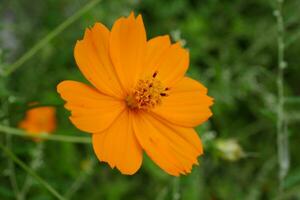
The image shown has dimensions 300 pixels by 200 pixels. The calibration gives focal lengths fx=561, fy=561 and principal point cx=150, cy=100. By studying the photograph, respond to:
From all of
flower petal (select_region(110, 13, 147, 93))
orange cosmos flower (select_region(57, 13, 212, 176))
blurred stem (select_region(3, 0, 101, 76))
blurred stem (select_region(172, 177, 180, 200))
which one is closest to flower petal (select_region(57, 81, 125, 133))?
orange cosmos flower (select_region(57, 13, 212, 176))

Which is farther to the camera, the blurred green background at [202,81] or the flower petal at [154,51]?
the blurred green background at [202,81]

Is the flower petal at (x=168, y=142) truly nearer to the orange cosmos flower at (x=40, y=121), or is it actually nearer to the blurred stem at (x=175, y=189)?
the blurred stem at (x=175, y=189)

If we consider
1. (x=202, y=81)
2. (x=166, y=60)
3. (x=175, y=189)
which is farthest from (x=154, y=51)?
(x=202, y=81)

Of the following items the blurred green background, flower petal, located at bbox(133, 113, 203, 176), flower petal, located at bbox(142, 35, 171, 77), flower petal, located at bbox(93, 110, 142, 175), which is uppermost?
the blurred green background

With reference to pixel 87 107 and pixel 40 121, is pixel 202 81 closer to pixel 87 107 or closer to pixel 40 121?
pixel 40 121

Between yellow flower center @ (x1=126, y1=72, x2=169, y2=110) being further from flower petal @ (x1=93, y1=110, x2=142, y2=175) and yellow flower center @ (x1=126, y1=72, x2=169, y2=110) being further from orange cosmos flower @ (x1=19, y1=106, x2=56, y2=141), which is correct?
orange cosmos flower @ (x1=19, y1=106, x2=56, y2=141)

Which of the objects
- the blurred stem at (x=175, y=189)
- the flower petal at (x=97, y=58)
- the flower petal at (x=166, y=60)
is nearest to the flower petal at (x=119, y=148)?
the flower petal at (x=97, y=58)
